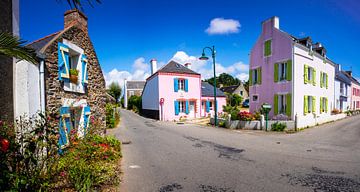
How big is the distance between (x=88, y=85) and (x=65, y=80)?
183 centimetres

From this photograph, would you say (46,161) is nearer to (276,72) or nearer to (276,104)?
(276,104)

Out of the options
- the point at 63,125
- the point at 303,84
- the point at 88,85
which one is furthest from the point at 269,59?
the point at 63,125

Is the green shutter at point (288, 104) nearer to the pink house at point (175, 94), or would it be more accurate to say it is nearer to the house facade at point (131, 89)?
the pink house at point (175, 94)

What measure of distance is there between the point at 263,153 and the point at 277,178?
2632 millimetres

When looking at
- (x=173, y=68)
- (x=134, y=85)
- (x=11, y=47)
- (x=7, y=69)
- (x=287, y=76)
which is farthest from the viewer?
(x=134, y=85)

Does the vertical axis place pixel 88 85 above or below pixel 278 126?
above

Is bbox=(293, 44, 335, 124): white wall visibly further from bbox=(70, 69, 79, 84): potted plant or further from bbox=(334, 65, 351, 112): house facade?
bbox=(70, 69, 79, 84): potted plant

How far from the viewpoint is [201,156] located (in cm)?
725

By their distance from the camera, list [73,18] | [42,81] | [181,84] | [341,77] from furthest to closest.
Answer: [341,77]
[181,84]
[73,18]
[42,81]

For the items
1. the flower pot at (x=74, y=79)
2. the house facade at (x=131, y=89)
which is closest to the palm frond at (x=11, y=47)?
the flower pot at (x=74, y=79)

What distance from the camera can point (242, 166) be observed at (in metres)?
6.05

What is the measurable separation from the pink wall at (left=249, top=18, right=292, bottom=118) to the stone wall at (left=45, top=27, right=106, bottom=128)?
13.4 metres

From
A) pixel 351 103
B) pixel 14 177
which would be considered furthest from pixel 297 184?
pixel 351 103

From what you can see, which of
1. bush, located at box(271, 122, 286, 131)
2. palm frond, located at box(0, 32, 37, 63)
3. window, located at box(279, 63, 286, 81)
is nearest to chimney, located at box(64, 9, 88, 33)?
palm frond, located at box(0, 32, 37, 63)
